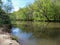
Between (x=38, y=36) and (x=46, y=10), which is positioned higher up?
(x=46, y=10)

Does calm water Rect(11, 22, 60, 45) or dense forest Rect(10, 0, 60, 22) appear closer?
calm water Rect(11, 22, 60, 45)

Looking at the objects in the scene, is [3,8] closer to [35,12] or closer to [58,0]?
[58,0]

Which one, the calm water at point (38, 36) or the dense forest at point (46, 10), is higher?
the dense forest at point (46, 10)

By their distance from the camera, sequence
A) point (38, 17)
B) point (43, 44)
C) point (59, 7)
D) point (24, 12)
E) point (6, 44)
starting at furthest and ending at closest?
1. point (24, 12)
2. point (38, 17)
3. point (59, 7)
4. point (43, 44)
5. point (6, 44)

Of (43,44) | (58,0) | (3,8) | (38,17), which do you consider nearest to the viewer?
(43,44)

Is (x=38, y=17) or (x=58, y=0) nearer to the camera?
(x=58, y=0)

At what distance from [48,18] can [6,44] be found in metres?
32.0

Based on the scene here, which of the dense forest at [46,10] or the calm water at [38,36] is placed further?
the dense forest at [46,10]

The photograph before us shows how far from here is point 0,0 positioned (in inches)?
788

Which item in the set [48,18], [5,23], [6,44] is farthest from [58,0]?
[6,44]

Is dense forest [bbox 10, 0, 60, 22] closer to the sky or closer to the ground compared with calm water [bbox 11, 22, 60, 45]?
closer to the sky

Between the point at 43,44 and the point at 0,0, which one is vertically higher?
the point at 0,0

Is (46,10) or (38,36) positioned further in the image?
(46,10)

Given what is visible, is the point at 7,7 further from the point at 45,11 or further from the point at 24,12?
the point at 24,12
